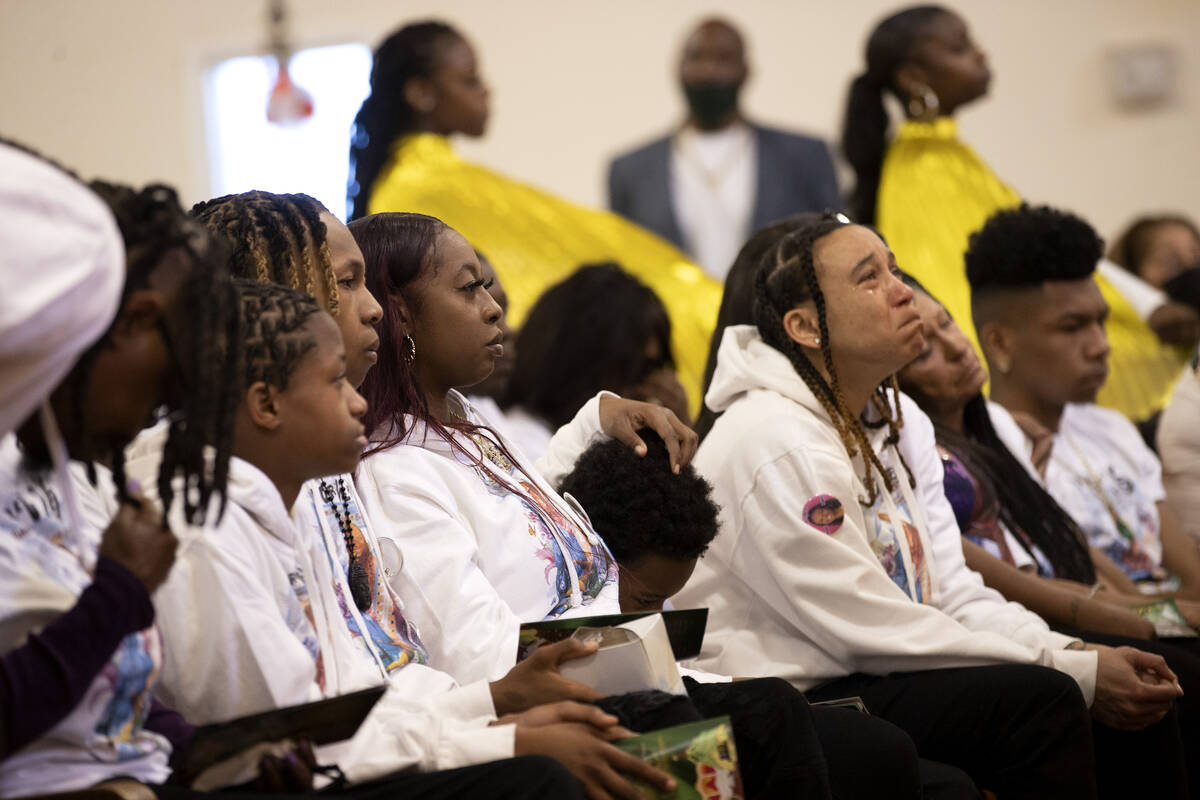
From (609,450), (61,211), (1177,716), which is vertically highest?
(61,211)

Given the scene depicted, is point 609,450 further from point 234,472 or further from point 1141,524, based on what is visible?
point 1141,524

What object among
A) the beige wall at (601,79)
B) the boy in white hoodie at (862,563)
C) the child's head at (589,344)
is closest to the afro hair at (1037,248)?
the child's head at (589,344)

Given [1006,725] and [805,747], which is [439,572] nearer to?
[805,747]

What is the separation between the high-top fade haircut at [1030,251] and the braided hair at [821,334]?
899mm

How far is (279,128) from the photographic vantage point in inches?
275

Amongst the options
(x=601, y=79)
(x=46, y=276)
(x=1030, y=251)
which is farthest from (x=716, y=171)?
(x=46, y=276)

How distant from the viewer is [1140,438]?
11.7 feet

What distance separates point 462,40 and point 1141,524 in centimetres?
231

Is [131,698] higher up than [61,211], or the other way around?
[61,211]

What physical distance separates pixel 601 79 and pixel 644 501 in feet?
16.4

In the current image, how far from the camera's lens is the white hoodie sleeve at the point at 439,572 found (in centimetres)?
185

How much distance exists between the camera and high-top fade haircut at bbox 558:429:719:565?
2217 mm

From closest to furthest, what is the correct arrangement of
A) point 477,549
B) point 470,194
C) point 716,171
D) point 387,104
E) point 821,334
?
point 477,549, point 821,334, point 470,194, point 387,104, point 716,171

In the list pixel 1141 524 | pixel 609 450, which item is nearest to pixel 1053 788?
pixel 609 450
